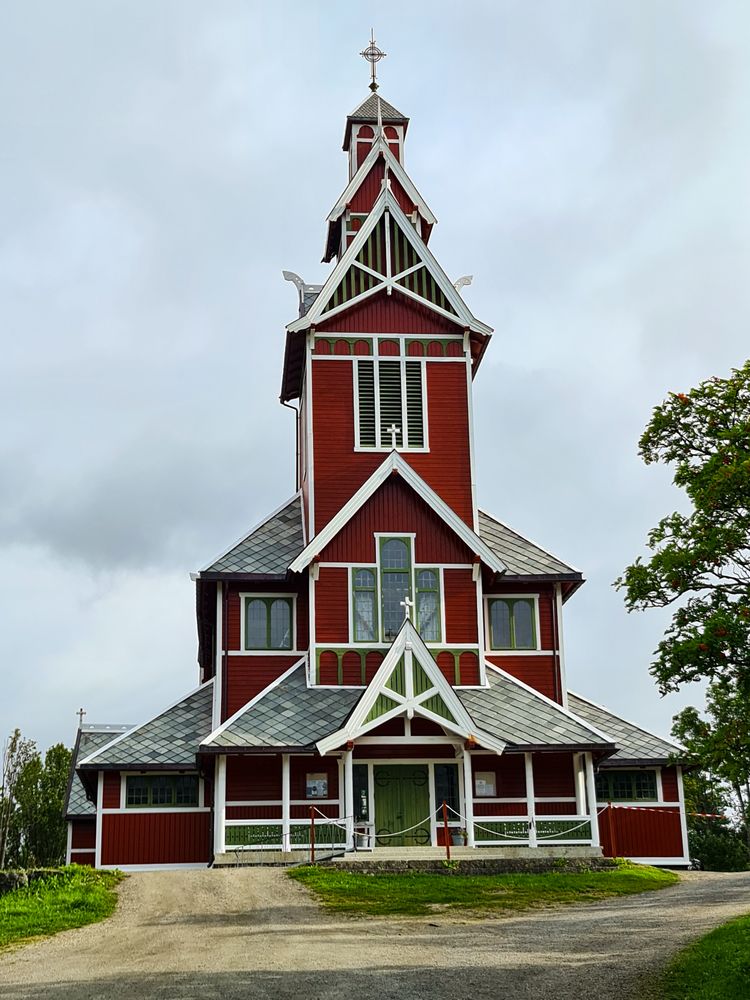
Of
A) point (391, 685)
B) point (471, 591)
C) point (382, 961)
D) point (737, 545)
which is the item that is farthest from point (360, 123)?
point (382, 961)

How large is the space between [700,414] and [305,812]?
1803cm

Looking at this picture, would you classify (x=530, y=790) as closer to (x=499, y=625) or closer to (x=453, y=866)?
(x=499, y=625)

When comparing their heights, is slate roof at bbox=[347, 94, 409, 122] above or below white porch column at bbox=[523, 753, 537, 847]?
above

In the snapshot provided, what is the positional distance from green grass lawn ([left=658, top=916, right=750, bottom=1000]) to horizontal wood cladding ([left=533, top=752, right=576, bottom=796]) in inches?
634

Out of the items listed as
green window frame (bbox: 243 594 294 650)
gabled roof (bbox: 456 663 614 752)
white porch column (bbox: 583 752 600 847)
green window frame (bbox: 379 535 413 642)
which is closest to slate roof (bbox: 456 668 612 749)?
gabled roof (bbox: 456 663 614 752)

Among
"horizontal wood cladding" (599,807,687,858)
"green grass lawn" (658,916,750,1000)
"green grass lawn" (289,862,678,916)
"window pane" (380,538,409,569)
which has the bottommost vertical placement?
"green grass lawn" (658,916,750,1000)

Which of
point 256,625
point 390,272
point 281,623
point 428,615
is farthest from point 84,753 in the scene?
point 390,272

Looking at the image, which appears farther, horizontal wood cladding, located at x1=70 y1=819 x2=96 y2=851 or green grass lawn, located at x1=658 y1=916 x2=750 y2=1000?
horizontal wood cladding, located at x1=70 y1=819 x2=96 y2=851

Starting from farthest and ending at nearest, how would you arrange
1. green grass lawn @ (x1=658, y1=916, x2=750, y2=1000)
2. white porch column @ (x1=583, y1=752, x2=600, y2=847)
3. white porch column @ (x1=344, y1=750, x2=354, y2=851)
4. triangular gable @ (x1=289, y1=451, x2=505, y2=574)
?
1. triangular gable @ (x1=289, y1=451, x2=505, y2=574)
2. white porch column @ (x1=583, y1=752, x2=600, y2=847)
3. white porch column @ (x1=344, y1=750, x2=354, y2=851)
4. green grass lawn @ (x1=658, y1=916, x2=750, y2=1000)

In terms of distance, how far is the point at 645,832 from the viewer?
118 ft

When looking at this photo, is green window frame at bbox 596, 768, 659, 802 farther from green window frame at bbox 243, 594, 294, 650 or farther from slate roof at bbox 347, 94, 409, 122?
slate roof at bbox 347, 94, 409, 122

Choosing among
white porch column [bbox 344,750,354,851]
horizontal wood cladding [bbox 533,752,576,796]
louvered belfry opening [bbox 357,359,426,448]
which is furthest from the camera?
louvered belfry opening [bbox 357,359,426,448]

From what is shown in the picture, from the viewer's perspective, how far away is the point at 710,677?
696 inches

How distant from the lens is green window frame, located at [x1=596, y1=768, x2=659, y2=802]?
120 feet
